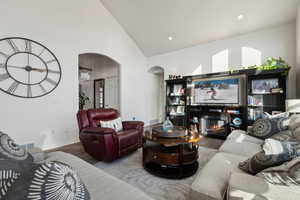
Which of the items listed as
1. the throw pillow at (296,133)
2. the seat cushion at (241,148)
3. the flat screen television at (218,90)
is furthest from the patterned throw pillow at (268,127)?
the flat screen television at (218,90)

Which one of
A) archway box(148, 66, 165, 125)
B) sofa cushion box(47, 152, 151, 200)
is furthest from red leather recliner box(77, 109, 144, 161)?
archway box(148, 66, 165, 125)

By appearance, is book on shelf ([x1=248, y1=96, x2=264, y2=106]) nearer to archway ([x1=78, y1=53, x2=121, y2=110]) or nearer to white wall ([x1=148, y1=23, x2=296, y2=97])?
white wall ([x1=148, y1=23, x2=296, y2=97])

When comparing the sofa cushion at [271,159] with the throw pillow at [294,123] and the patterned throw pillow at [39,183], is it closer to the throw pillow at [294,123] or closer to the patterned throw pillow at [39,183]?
the patterned throw pillow at [39,183]

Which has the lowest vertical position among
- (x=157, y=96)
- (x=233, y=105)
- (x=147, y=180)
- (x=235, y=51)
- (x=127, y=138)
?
(x=147, y=180)

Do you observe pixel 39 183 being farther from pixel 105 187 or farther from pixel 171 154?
pixel 171 154

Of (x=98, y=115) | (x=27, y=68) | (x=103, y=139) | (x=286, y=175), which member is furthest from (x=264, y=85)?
(x=27, y=68)

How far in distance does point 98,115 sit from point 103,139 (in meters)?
0.81

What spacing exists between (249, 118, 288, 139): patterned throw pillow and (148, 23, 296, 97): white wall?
1.71 m

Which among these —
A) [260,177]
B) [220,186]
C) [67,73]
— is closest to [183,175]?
[220,186]

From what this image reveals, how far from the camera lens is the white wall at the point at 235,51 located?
310 centimetres

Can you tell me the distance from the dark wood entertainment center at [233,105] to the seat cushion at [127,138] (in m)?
2.25

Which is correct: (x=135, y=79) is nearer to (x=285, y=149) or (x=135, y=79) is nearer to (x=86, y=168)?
(x=86, y=168)

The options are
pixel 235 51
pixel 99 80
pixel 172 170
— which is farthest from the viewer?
pixel 99 80

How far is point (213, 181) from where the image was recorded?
3.35ft
